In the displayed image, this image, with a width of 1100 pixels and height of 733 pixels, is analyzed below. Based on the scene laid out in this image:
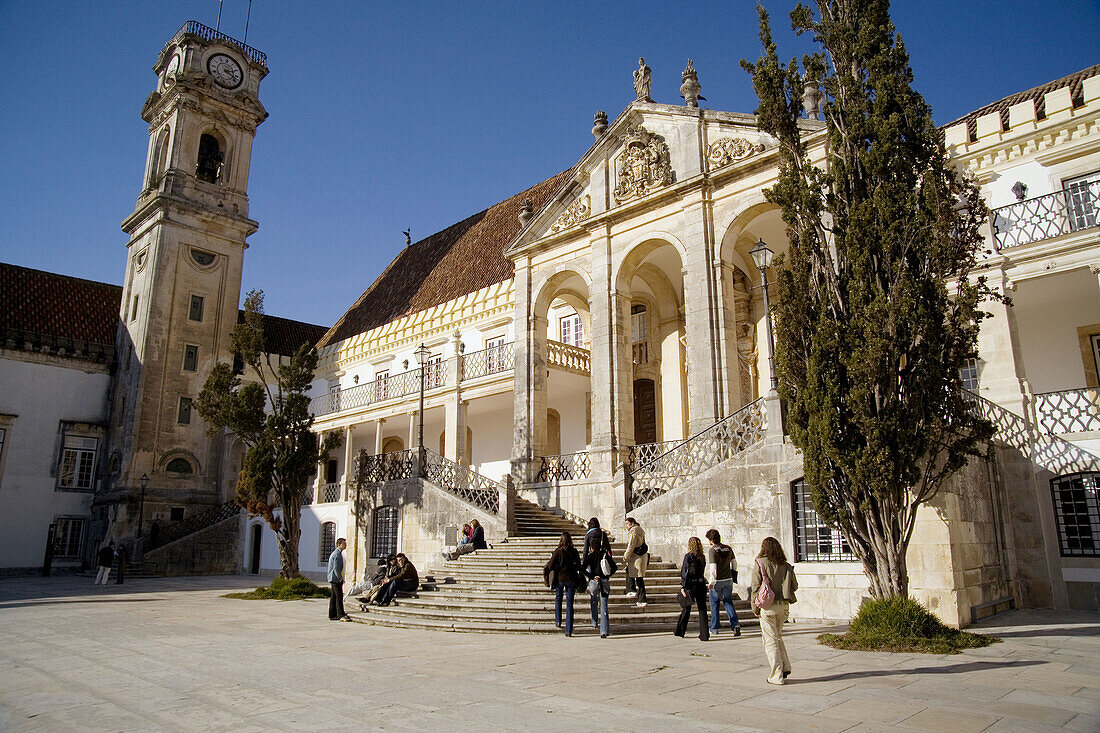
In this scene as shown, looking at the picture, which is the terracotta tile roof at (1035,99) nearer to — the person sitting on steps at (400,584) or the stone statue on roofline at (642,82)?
the stone statue on roofline at (642,82)

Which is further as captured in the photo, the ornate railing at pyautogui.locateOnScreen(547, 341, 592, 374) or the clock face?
the clock face

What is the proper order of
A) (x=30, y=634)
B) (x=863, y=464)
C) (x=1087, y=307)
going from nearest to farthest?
(x=863, y=464) → (x=30, y=634) → (x=1087, y=307)

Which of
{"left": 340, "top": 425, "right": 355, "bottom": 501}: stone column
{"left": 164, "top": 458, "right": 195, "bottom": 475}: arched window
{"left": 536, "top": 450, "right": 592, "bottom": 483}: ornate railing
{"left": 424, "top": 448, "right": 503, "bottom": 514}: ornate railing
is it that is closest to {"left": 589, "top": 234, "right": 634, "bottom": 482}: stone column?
{"left": 536, "top": 450, "right": 592, "bottom": 483}: ornate railing

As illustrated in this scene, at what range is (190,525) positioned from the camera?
31.8 m

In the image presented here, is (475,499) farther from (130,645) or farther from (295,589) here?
(130,645)

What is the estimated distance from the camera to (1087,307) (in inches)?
627

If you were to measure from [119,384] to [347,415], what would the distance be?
46.2 ft

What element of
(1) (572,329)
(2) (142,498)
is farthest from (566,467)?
(2) (142,498)

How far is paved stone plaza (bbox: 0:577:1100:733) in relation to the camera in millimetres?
5582

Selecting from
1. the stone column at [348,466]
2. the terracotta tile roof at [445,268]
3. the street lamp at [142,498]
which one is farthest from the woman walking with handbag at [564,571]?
the street lamp at [142,498]

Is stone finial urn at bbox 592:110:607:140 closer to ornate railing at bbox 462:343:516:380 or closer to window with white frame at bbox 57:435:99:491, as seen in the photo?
ornate railing at bbox 462:343:516:380

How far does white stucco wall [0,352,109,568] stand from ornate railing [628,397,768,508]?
29200 millimetres

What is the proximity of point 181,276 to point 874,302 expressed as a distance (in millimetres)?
34097

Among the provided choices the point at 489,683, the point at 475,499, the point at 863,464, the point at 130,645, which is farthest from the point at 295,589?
the point at 863,464
